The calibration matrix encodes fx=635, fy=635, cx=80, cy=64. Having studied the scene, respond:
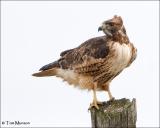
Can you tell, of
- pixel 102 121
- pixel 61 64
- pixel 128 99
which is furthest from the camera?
pixel 61 64

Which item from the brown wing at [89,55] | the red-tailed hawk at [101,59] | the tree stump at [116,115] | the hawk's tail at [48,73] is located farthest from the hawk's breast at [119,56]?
the hawk's tail at [48,73]

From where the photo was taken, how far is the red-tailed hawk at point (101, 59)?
9.31 meters

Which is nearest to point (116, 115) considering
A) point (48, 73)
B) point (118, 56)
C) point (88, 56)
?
point (118, 56)

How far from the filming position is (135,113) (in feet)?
27.2

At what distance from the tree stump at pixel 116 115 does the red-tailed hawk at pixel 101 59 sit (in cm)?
46

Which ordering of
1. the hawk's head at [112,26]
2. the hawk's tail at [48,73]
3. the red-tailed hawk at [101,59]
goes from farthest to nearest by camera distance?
1. the hawk's tail at [48,73]
2. the red-tailed hawk at [101,59]
3. the hawk's head at [112,26]

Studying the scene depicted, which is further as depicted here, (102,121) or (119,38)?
(119,38)

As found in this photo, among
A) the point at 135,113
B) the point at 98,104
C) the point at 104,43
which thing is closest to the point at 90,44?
the point at 104,43

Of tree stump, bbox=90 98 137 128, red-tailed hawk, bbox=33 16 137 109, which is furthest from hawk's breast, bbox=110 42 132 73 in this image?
tree stump, bbox=90 98 137 128

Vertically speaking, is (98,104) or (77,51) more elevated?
(77,51)

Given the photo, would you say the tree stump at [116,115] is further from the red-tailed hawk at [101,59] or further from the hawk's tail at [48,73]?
the hawk's tail at [48,73]

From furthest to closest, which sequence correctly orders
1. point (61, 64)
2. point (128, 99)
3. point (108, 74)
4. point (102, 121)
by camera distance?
point (61, 64) < point (108, 74) < point (128, 99) < point (102, 121)

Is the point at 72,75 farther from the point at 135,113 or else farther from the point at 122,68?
the point at 135,113

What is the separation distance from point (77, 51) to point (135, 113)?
75.6 inches
